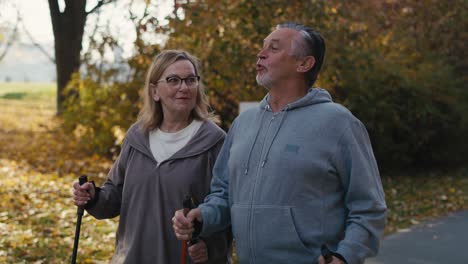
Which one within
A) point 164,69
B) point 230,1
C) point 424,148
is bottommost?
point 424,148

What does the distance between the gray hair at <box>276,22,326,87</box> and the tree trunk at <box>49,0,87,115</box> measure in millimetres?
19756

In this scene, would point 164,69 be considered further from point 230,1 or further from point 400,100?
point 400,100

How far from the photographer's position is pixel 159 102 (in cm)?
430

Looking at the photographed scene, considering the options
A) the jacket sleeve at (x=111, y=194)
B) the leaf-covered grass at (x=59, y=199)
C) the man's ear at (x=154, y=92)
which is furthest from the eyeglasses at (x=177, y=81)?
the leaf-covered grass at (x=59, y=199)

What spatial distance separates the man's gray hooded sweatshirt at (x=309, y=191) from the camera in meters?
3.19

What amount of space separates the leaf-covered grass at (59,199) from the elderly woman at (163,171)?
3.32m

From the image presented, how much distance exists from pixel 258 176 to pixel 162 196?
809 mm

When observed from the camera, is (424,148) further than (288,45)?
Yes

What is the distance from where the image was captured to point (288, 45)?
3.47m

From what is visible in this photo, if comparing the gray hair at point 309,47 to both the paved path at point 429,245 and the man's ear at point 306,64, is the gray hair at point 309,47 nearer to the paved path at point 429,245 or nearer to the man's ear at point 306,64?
the man's ear at point 306,64

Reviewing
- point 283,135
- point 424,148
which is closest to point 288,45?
point 283,135

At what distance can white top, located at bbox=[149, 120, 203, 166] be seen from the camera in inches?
159

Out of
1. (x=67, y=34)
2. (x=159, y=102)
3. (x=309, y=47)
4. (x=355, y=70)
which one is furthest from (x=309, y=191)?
(x=67, y=34)

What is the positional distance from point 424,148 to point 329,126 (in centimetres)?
1374
